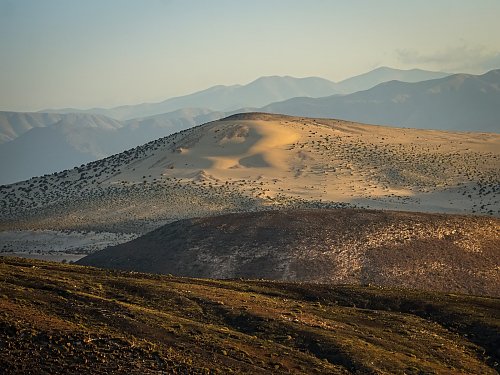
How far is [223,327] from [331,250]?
27.1 m

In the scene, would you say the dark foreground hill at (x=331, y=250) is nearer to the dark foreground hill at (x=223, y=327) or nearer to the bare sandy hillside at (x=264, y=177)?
Result: the dark foreground hill at (x=223, y=327)

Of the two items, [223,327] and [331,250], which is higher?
[223,327]

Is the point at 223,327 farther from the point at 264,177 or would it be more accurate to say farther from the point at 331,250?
the point at 264,177

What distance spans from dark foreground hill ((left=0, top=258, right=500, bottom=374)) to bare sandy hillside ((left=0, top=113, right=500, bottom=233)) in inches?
1810

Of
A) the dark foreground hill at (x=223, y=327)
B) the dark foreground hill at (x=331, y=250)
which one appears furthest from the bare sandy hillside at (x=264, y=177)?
the dark foreground hill at (x=223, y=327)

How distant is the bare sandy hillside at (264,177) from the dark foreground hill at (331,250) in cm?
2015

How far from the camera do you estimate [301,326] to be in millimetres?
30422

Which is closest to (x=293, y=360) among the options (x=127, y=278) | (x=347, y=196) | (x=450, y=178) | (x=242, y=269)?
(x=127, y=278)

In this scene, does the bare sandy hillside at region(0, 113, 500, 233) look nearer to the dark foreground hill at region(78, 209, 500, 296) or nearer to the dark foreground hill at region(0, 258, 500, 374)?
the dark foreground hill at region(78, 209, 500, 296)

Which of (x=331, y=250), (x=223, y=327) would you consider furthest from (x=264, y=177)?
(x=223, y=327)

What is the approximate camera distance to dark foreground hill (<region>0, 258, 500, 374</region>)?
24219mm

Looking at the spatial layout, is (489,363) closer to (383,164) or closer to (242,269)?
(242,269)

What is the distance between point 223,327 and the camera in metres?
29.7

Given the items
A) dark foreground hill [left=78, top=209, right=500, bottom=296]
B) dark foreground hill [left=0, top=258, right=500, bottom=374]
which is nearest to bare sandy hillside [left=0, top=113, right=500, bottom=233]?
dark foreground hill [left=78, top=209, right=500, bottom=296]
